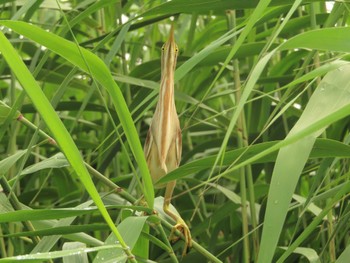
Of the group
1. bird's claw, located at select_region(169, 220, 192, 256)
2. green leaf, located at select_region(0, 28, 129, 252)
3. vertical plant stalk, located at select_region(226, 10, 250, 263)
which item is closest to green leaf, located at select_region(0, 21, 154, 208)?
green leaf, located at select_region(0, 28, 129, 252)

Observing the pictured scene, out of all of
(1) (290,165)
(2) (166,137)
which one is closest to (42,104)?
(1) (290,165)

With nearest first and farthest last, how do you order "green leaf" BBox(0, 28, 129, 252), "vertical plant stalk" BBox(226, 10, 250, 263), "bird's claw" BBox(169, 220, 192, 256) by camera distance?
"green leaf" BBox(0, 28, 129, 252) < "bird's claw" BBox(169, 220, 192, 256) < "vertical plant stalk" BBox(226, 10, 250, 263)

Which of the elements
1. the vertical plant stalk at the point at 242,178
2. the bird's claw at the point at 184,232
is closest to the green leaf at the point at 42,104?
the bird's claw at the point at 184,232

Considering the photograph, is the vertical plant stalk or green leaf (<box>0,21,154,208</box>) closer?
green leaf (<box>0,21,154,208</box>)

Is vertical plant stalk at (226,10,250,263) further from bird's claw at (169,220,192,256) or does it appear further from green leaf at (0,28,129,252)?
green leaf at (0,28,129,252)

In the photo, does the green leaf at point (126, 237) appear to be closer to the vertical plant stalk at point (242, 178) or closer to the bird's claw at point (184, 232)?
the bird's claw at point (184, 232)

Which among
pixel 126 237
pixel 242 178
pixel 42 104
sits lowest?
pixel 242 178

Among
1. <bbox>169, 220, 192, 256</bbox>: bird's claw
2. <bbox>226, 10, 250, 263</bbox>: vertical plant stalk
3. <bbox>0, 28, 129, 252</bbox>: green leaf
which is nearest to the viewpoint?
<bbox>0, 28, 129, 252</bbox>: green leaf

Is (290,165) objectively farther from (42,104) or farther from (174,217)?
(174,217)

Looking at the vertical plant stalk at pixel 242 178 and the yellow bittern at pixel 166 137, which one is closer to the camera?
the yellow bittern at pixel 166 137

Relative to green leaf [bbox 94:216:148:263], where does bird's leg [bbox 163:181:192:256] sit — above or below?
below

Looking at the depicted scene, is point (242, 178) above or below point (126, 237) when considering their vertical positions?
below

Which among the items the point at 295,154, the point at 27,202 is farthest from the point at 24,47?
the point at 295,154

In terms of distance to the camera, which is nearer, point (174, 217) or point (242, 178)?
point (174, 217)
